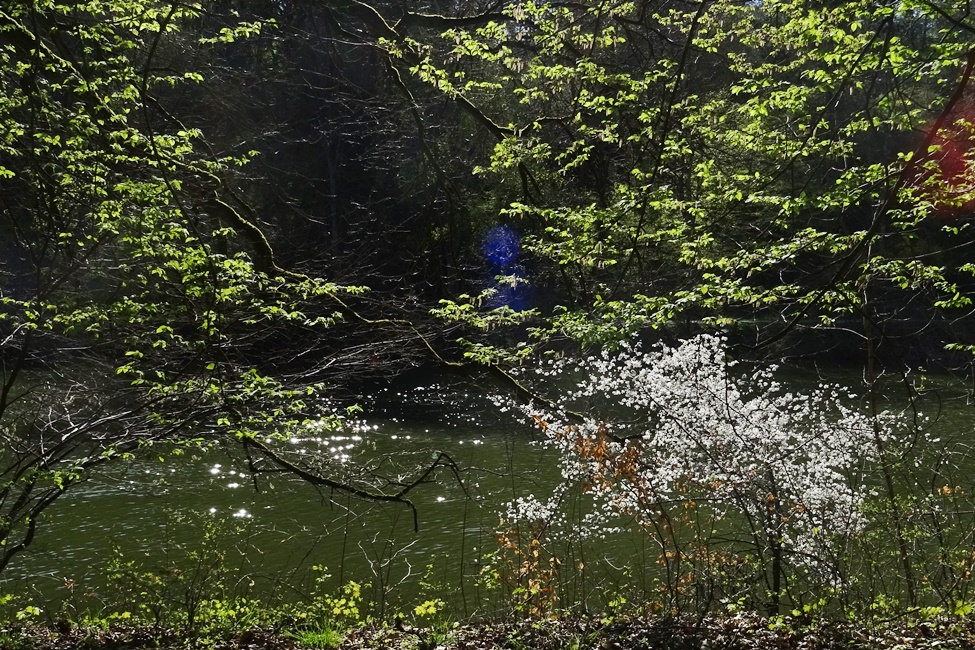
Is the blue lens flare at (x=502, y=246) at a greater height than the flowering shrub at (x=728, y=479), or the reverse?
the blue lens flare at (x=502, y=246)

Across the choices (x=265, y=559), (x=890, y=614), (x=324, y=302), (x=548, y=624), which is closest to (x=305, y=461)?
(x=324, y=302)

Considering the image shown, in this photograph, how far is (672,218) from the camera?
6.71m

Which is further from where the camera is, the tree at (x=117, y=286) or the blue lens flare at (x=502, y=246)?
the blue lens flare at (x=502, y=246)

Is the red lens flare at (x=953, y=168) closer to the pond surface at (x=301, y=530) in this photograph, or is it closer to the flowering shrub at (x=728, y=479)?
the flowering shrub at (x=728, y=479)

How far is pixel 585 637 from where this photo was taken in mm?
4531

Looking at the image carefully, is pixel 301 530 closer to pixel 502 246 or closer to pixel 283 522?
pixel 283 522

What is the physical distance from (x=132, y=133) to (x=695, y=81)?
707 centimetres

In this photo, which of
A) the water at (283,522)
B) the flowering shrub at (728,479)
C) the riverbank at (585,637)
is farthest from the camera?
the water at (283,522)

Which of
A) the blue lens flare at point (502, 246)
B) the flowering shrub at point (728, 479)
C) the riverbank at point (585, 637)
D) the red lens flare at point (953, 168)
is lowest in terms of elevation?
the riverbank at point (585, 637)

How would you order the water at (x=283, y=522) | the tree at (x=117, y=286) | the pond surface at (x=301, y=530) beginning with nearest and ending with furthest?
the tree at (x=117, y=286), the pond surface at (x=301, y=530), the water at (x=283, y=522)

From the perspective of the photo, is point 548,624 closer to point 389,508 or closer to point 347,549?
point 347,549

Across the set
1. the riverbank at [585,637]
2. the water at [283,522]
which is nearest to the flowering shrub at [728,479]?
the riverbank at [585,637]

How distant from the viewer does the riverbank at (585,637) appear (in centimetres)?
427

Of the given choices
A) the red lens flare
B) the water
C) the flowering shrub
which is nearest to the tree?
the water
